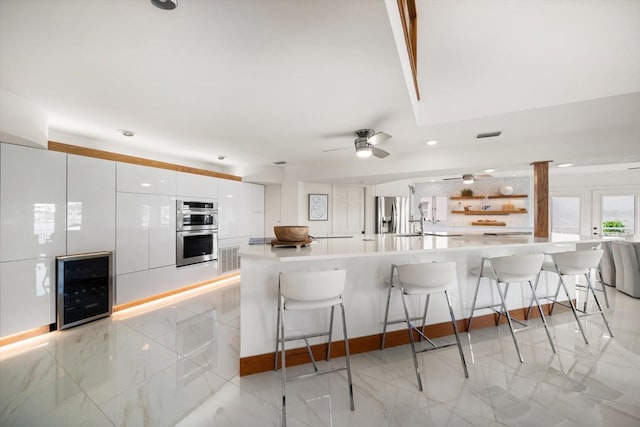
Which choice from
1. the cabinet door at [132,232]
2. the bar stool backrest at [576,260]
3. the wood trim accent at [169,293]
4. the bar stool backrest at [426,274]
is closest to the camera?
the bar stool backrest at [426,274]

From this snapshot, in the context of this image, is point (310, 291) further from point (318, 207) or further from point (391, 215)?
point (391, 215)

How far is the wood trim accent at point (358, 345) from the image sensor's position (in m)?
2.00

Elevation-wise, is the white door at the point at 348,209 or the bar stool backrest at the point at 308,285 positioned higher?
the white door at the point at 348,209

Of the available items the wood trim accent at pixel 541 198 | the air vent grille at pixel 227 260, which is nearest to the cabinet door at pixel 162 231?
the air vent grille at pixel 227 260

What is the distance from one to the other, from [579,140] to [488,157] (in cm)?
99

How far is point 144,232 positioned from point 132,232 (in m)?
0.15

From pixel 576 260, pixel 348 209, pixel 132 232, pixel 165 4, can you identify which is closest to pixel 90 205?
pixel 132 232

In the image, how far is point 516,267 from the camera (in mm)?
2311

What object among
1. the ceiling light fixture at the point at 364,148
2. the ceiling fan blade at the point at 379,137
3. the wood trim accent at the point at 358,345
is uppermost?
the ceiling fan blade at the point at 379,137

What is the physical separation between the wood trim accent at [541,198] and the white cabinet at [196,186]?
16.8 feet

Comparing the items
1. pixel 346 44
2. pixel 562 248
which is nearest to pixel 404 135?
pixel 346 44

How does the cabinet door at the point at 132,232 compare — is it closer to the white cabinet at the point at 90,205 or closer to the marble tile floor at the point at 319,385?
the white cabinet at the point at 90,205

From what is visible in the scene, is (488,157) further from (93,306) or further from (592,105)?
(93,306)

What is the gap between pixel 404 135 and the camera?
3324 millimetres
